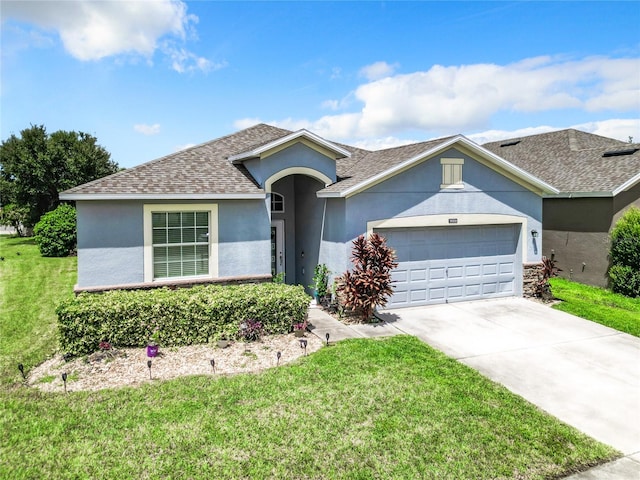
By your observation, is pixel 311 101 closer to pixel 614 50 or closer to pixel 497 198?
pixel 497 198

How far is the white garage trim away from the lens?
479 inches

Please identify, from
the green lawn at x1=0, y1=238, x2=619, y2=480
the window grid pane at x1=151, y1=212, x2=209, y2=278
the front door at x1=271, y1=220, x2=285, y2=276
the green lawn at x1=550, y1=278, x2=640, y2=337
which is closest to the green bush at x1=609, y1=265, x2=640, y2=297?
the green lawn at x1=550, y1=278, x2=640, y2=337

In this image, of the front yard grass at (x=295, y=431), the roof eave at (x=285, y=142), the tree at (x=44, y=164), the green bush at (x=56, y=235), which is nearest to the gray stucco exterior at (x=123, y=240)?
the roof eave at (x=285, y=142)

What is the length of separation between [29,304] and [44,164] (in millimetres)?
21090

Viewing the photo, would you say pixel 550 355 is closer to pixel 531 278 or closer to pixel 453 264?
pixel 453 264

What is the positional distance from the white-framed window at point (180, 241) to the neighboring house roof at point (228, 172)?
21.7 inches

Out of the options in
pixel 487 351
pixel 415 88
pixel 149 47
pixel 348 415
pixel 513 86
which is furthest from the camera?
pixel 415 88

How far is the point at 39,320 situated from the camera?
448 inches

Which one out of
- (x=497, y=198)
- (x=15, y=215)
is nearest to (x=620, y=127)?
(x=497, y=198)

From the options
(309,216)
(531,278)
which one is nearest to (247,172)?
(309,216)

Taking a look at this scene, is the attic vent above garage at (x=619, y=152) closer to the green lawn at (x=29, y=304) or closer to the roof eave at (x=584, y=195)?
the roof eave at (x=584, y=195)

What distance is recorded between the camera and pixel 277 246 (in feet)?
46.9

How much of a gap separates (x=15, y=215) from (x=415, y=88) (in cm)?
3427

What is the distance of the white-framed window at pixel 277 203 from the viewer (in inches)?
567
